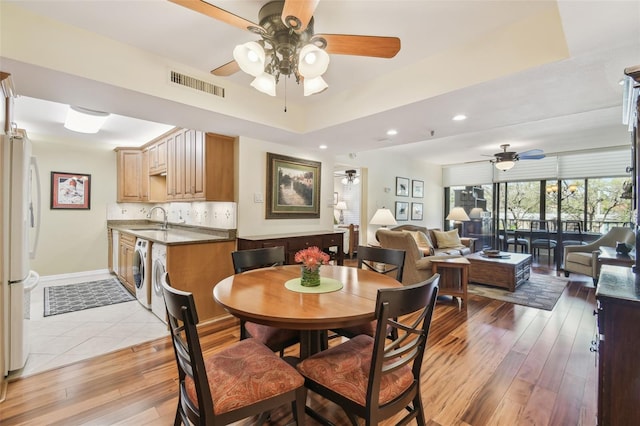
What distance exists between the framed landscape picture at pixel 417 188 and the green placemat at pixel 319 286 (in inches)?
243

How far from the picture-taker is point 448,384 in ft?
6.85

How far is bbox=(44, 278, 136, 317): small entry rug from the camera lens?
3613 mm

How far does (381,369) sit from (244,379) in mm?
630

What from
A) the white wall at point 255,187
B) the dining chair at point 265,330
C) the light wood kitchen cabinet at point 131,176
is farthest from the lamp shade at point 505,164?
the light wood kitchen cabinet at point 131,176

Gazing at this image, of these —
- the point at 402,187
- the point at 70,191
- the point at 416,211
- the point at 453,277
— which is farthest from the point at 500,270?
the point at 70,191

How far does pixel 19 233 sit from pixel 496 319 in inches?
182

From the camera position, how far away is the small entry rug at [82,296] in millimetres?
3613

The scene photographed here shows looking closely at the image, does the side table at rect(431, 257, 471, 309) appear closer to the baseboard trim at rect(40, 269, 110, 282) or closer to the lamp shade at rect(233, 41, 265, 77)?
the lamp shade at rect(233, 41, 265, 77)

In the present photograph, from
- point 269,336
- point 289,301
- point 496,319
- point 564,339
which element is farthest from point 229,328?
point 564,339

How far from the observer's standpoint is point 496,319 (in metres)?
3.30

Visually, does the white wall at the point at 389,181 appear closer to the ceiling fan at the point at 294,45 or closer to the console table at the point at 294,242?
the console table at the point at 294,242

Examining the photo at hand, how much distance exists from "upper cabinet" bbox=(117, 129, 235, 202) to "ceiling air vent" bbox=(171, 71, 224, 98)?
33.5 inches

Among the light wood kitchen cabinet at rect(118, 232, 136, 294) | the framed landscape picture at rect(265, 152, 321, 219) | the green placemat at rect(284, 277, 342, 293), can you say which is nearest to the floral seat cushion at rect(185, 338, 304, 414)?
the green placemat at rect(284, 277, 342, 293)

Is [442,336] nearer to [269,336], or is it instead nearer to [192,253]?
[269,336]
